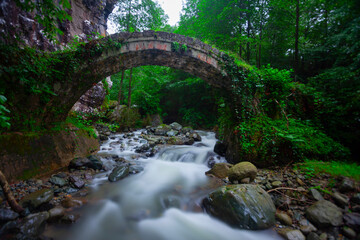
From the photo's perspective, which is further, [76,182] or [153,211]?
[76,182]

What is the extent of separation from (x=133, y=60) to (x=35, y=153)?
345 cm

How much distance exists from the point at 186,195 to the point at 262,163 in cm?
230

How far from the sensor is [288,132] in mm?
3908

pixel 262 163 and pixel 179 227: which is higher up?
pixel 262 163

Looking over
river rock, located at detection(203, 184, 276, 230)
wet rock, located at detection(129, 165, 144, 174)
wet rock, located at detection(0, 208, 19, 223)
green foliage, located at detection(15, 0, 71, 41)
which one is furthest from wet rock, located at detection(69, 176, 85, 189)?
green foliage, located at detection(15, 0, 71, 41)

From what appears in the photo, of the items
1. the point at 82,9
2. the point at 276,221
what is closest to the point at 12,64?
the point at 276,221

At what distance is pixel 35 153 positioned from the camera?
333 cm

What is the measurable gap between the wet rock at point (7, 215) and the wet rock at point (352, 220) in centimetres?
483

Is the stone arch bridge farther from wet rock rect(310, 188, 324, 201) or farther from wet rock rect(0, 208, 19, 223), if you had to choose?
wet rock rect(310, 188, 324, 201)

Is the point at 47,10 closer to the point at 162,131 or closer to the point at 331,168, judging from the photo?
the point at 331,168

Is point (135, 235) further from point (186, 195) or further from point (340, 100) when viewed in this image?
point (340, 100)

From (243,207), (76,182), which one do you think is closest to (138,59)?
(76,182)

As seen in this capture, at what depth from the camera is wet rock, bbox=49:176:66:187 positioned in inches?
127

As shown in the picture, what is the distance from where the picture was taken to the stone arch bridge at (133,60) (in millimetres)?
3804
